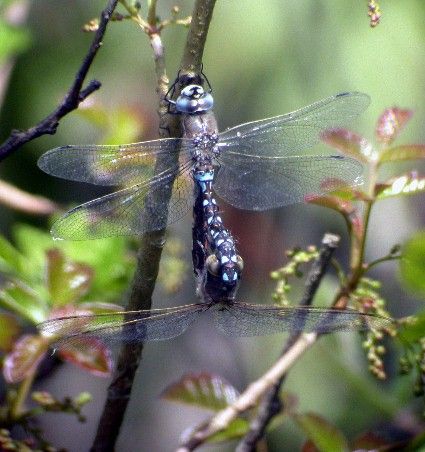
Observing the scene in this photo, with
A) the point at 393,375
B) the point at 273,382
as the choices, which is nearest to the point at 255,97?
the point at 393,375

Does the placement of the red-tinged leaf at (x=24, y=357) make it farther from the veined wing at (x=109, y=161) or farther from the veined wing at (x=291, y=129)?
the veined wing at (x=291, y=129)

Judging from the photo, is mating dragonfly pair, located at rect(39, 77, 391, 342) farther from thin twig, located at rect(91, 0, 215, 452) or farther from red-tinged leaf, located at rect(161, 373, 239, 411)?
red-tinged leaf, located at rect(161, 373, 239, 411)

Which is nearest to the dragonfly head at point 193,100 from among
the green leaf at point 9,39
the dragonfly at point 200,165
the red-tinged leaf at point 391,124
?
the dragonfly at point 200,165

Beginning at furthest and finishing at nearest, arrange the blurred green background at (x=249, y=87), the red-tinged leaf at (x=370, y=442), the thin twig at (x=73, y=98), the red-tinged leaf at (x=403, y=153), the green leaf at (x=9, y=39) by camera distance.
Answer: the blurred green background at (x=249, y=87), the green leaf at (x=9, y=39), the red-tinged leaf at (x=370, y=442), the red-tinged leaf at (x=403, y=153), the thin twig at (x=73, y=98)

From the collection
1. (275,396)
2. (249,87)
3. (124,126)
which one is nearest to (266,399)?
(275,396)

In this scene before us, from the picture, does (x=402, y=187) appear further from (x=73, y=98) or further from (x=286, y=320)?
(x=73, y=98)
